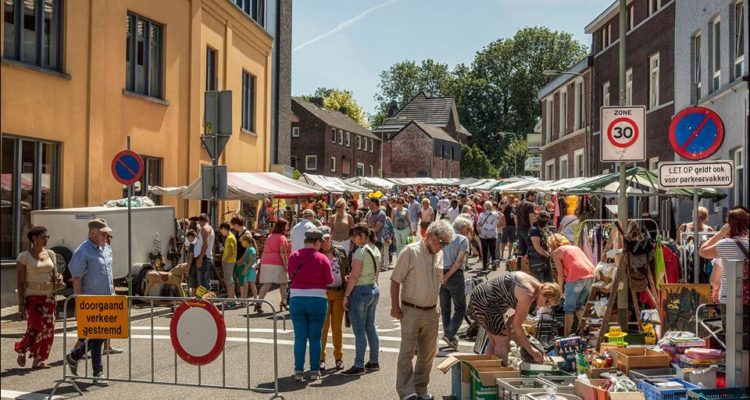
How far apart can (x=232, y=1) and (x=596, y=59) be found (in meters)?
18.1

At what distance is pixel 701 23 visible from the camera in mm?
21875

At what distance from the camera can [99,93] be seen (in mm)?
17562

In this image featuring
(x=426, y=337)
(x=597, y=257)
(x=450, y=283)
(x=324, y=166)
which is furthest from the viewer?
(x=324, y=166)

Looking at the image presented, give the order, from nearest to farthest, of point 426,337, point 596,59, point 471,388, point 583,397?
point 583,397 < point 471,388 < point 426,337 < point 596,59

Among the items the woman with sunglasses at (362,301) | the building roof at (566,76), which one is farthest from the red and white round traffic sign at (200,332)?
the building roof at (566,76)

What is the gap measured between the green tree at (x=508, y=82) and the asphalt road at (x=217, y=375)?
84389 mm

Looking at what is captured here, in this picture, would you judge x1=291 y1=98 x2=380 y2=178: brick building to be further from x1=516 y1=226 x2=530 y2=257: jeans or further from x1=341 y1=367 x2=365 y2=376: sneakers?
x1=341 y1=367 x2=365 y2=376: sneakers

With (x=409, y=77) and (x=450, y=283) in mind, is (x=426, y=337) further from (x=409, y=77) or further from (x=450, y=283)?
(x=409, y=77)

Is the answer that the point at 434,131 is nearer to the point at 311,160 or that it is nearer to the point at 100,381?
the point at 311,160

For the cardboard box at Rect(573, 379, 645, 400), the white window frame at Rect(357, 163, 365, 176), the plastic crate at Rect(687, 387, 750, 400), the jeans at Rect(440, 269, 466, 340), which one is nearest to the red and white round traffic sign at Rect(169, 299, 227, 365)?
the cardboard box at Rect(573, 379, 645, 400)

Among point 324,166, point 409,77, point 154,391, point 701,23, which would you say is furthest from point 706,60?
point 409,77

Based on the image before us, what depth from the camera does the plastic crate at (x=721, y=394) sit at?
5.29m

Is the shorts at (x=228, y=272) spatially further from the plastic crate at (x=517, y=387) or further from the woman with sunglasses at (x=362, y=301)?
the plastic crate at (x=517, y=387)

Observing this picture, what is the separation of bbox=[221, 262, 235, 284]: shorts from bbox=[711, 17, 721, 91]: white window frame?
13.3 meters
